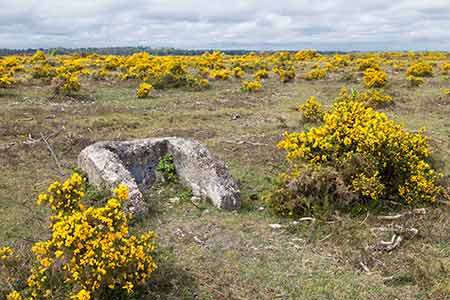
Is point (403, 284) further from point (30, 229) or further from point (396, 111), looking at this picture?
point (396, 111)

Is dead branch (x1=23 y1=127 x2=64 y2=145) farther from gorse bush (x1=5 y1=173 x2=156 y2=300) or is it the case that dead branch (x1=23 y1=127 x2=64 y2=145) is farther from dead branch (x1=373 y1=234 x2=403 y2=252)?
dead branch (x1=373 y1=234 x2=403 y2=252)

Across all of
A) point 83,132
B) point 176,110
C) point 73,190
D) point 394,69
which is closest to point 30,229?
point 73,190

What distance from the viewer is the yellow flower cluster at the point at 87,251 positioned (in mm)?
3807

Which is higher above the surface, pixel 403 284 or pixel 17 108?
pixel 17 108

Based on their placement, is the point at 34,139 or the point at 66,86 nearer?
the point at 34,139

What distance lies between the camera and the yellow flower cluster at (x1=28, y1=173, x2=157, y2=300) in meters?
3.81

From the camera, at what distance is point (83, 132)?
11.2 metres

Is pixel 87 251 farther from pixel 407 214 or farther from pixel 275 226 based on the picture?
pixel 407 214

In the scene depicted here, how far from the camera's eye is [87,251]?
381 centimetres

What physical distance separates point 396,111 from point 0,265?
12795 mm

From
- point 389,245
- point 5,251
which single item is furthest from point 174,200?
point 389,245

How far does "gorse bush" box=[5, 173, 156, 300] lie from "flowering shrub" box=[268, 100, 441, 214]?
113 inches

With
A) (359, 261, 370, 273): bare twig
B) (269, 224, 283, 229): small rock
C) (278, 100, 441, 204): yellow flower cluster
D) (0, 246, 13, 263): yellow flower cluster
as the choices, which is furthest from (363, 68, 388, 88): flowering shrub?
(0, 246, 13, 263): yellow flower cluster

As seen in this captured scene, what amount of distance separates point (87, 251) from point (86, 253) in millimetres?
22
